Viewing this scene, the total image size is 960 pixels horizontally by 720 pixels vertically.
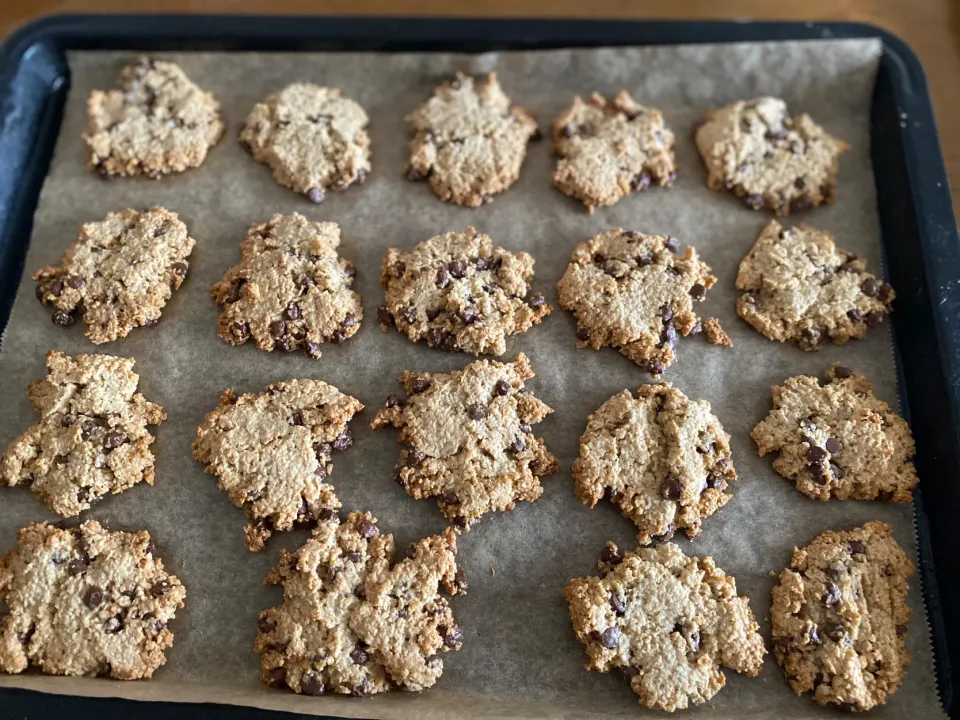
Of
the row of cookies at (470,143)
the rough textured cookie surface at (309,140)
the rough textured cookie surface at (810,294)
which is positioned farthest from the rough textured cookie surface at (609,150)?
the rough textured cookie surface at (309,140)

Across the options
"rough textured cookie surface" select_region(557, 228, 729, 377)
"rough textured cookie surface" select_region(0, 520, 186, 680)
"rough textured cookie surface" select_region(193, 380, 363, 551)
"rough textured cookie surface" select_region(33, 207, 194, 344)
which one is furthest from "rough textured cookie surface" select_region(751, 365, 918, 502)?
"rough textured cookie surface" select_region(33, 207, 194, 344)

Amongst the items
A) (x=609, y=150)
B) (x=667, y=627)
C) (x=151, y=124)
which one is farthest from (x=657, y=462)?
(x=151, y=124)

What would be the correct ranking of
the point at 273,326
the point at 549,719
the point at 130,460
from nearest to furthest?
1. the point at 549,719
2. the point at 130,460
3. the point at 273,326

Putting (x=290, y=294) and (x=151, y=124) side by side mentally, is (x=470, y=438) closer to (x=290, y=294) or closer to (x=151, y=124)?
(x=290, y=294)

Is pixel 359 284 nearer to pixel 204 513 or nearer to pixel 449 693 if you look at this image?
pixel 204 513

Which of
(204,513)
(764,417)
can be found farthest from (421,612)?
(764,417)

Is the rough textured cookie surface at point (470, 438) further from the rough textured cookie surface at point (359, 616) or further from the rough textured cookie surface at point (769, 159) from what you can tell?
the rough textured cookie surface at point (769, 159)
